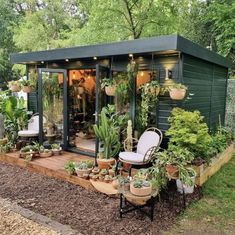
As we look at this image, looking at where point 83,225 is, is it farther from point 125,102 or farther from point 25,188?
point 125,102

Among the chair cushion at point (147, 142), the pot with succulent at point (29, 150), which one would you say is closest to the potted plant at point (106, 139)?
the chair cushion at point (147, 142)

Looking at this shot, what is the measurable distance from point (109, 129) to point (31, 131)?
260 cm

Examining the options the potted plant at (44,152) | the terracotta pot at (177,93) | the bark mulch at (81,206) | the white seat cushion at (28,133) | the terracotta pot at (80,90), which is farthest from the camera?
the terracotta pot at (80,90)

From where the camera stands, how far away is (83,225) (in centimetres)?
339

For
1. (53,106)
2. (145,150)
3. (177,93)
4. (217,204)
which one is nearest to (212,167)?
(217,204)

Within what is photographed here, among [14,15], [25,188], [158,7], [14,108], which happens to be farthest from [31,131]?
[14,15]

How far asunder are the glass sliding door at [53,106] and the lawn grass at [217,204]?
3542 mm

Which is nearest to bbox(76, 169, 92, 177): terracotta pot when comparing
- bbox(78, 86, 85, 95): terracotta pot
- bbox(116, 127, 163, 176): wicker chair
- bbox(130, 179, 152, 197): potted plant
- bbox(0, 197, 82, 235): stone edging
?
bbox(116, 127, 163, 176): wicker chair

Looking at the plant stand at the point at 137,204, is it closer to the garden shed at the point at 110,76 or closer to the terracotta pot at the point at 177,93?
the garden shed at the point at 110,76

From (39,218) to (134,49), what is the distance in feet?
10.6

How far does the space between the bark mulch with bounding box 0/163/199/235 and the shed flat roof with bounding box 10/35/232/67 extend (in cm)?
253

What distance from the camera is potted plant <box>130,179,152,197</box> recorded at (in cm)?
342

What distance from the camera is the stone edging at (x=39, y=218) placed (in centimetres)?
316

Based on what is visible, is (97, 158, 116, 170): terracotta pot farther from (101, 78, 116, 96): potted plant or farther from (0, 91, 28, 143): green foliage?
(0, 91, 28, 143): green foliage
